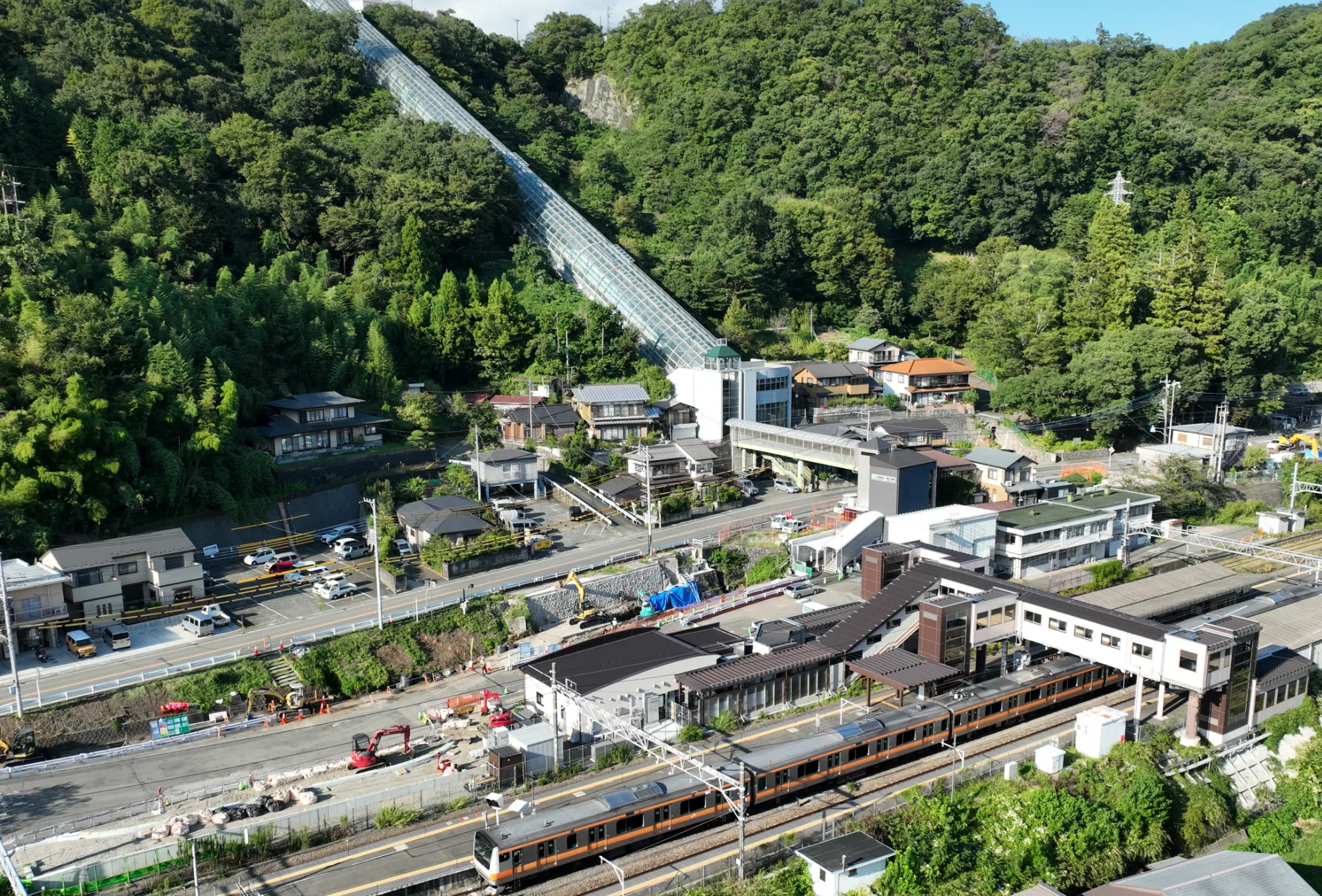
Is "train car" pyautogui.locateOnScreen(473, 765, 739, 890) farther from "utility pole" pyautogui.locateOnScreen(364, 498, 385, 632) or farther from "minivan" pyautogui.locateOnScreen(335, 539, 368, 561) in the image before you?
"minivan" pyautogui.locateOnScreen(335, 539, 368, 561)

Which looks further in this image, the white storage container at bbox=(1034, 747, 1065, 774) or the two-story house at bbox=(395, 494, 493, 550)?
the two-story house at bbox=(395, 494, 493, 550)

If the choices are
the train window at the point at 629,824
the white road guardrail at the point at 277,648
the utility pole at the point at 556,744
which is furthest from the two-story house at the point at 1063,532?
the train window at the point at 629,824

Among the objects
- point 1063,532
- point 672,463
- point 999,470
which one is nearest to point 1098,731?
point 1063,532

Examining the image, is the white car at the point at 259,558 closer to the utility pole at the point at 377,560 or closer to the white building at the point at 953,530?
the utility pole at the point at 377,560

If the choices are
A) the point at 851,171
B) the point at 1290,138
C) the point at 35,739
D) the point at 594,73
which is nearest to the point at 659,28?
the point at 594,73

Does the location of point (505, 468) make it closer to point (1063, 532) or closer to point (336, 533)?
point (336, 533)

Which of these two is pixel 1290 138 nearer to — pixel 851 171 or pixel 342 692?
pixel 851 171

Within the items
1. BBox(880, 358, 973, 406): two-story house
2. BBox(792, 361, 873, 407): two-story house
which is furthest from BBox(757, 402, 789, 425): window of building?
BBox(880, 358, 973, 406): two-story house
